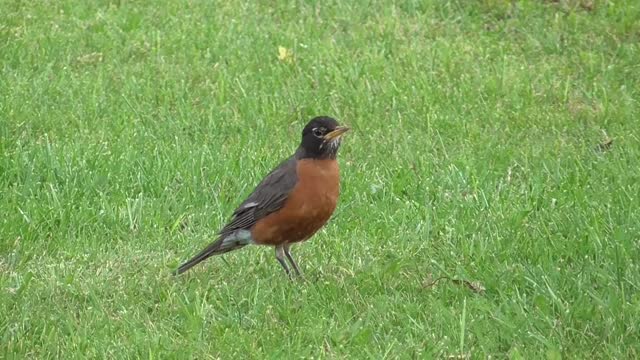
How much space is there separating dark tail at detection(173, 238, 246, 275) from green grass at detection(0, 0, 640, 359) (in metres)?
0.11

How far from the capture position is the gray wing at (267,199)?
21.0 feet

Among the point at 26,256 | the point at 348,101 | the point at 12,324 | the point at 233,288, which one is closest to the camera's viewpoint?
the point at 12,324

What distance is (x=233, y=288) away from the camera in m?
6.22

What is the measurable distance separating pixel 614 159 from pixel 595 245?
5.93 ft

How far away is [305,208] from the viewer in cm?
632

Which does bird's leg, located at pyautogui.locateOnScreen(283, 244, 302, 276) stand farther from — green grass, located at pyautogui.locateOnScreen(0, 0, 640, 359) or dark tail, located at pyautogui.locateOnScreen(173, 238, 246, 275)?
dark tail, located at pyautogui.locateOnScreen(173, 238, 246, 275)

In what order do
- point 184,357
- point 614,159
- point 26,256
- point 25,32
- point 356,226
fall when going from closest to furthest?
point 184,357
point 26,256
point 356,226
point 614,159
point 25,32

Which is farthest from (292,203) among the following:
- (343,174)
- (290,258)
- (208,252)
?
(343,174)

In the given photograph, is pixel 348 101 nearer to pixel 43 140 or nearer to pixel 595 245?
pixel 43 140

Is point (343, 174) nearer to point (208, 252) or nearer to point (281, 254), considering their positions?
point (281, 254)

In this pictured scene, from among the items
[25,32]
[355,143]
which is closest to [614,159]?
[355,143]

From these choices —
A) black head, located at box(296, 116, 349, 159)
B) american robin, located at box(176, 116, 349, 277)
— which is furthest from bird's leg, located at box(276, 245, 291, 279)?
black head, located at box(296, 116, 349, 159)

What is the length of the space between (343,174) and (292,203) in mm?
1530

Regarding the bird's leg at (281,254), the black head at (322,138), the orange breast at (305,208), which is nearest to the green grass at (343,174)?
the bird's leg at (281,254)
